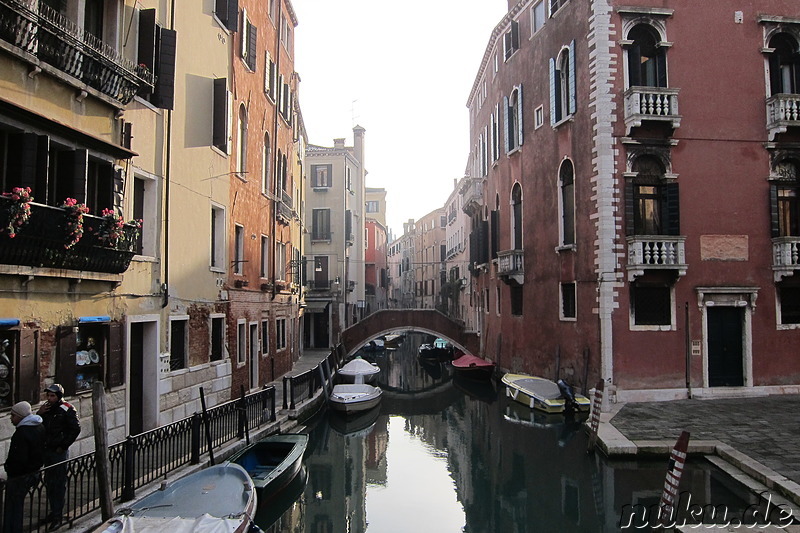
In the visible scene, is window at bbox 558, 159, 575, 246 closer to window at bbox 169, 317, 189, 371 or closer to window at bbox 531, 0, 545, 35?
window at bbox 531, 0, 545, 35

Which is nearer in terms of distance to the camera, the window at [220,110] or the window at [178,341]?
the window at [178,341]

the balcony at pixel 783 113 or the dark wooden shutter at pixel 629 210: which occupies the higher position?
the balcony at pixel 783 113

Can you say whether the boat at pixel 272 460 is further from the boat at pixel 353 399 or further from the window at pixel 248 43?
the window at pixel 248 43

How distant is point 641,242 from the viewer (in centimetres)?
1484

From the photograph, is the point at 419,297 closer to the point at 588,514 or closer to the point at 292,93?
the point at 292,93

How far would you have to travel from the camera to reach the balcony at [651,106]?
15.0 meters

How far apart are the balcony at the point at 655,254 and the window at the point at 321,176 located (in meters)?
21.6

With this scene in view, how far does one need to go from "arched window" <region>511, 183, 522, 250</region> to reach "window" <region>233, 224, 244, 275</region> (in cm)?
1035

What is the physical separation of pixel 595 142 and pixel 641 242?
114 inches

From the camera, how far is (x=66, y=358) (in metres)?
8.05

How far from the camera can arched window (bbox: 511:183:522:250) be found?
21.7 metres

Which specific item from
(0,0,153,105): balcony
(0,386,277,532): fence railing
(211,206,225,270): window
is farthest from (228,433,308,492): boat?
(0,0,153,105): balcony

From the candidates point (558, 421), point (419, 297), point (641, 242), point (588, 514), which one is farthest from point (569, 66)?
point (419, 297)

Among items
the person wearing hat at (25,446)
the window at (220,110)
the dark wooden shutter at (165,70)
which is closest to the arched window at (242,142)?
the window at (220,110)
